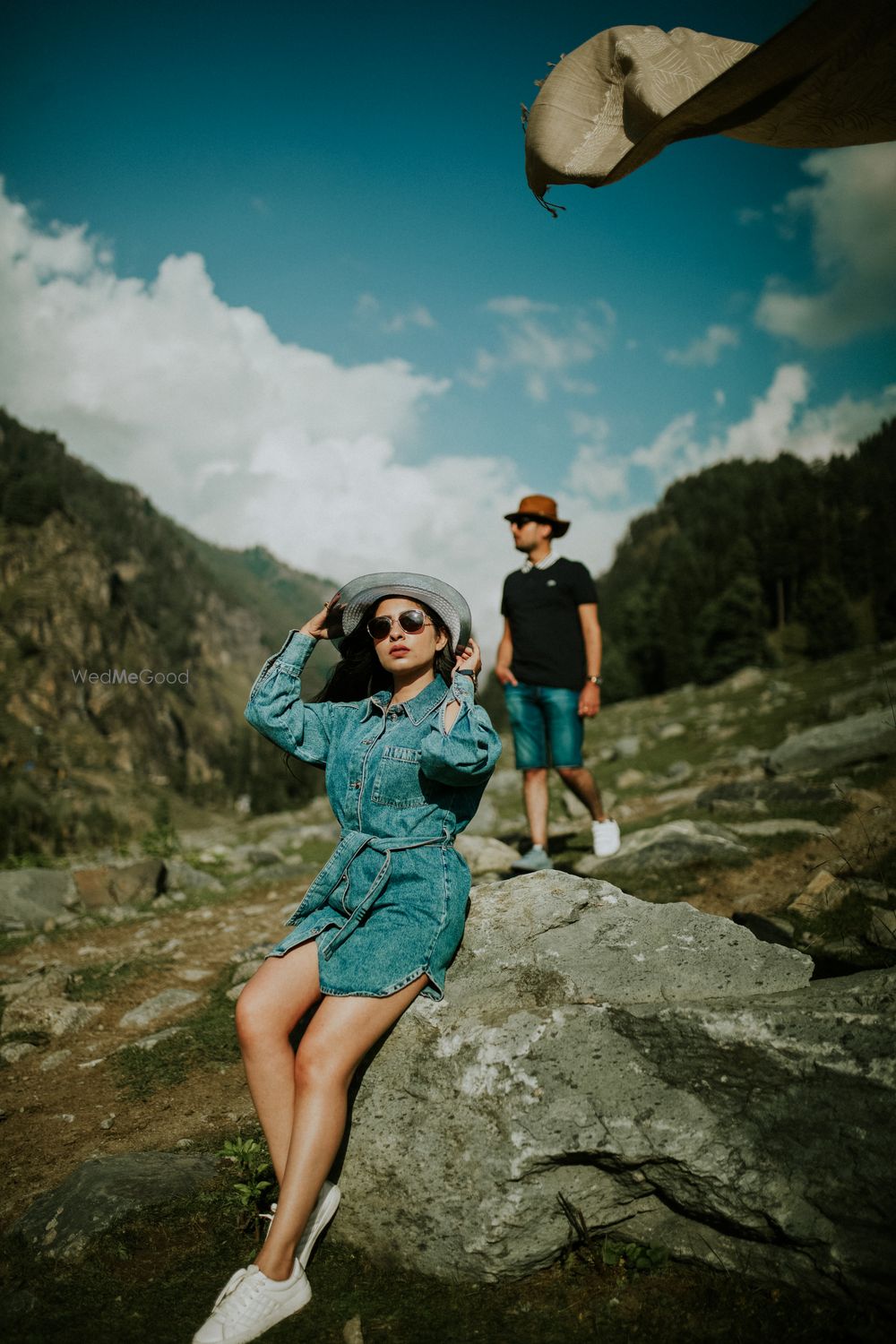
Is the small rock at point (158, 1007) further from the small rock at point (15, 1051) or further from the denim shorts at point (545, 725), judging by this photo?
the denim shorts at point (545, 725)

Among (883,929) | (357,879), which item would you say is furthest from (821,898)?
(357,879)

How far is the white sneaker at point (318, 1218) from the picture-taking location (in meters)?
2.63

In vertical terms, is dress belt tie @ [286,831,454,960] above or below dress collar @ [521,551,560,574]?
below

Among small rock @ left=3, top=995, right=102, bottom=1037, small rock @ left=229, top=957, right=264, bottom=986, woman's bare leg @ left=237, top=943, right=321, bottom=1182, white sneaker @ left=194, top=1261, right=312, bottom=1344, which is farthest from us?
small rock @ left=229, top=957, right=264, bottom=986

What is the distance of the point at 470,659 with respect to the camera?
11.8 ft

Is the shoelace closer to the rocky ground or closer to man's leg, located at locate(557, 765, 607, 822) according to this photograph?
the rocky ground

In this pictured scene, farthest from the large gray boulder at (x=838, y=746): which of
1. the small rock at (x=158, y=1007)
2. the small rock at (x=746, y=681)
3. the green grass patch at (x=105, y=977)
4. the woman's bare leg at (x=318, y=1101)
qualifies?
the small rock at (x=746, y=681)

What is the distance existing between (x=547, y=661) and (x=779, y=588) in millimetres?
68179

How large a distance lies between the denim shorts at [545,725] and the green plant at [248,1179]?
3.74 m

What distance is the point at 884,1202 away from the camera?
229cm

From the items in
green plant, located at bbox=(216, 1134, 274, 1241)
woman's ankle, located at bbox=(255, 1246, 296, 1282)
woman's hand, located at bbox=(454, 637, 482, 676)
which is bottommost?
green plant, located at bbox=(216, 1134, 274, 1241)

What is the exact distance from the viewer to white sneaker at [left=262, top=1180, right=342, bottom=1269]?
2.63 meters

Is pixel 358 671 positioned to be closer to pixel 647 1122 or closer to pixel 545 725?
pixel 647 1122

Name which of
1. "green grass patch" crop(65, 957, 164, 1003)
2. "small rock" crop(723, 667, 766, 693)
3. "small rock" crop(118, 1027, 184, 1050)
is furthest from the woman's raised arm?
"small rock" crop(723, 667, 766, 693)
